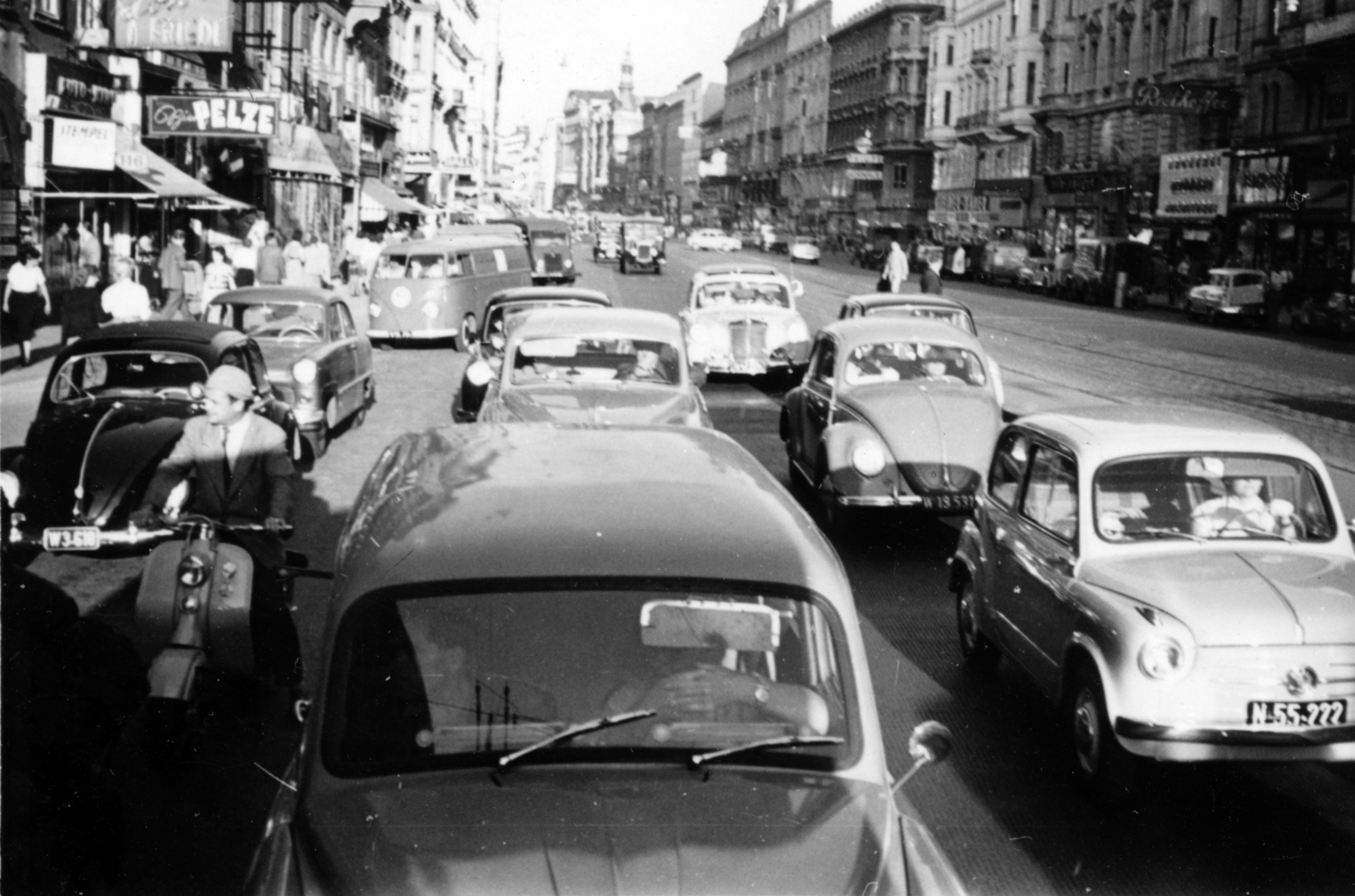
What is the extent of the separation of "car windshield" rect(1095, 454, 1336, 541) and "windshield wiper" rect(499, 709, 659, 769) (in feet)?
13.0

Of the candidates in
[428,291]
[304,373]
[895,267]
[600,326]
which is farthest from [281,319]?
[895,267]

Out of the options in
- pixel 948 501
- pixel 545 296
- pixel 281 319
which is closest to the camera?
pixel 948 501

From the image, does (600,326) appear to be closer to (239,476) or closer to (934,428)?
(934,428)

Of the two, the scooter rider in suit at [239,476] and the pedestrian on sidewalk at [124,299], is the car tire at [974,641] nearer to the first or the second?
the scooter rider in suit at [239,476]

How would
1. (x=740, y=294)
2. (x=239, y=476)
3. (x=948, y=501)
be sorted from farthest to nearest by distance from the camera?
(x=740, y=294) → (x=948, y=501) → (x=239, y=476)

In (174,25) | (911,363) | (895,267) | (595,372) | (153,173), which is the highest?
(174,25)

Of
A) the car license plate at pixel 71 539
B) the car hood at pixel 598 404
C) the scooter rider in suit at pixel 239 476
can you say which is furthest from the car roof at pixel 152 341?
the car license plate at pixel 71 539

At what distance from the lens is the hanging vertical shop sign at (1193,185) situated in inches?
2124

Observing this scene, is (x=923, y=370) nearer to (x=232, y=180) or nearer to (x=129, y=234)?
(x=129, y=234)

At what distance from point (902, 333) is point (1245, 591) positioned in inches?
275

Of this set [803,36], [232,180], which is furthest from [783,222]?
[232,180]

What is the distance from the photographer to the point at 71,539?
18.9ft

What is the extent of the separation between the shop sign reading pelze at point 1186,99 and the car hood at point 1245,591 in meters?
48.8

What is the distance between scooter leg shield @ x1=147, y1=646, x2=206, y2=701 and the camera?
19.3ft
